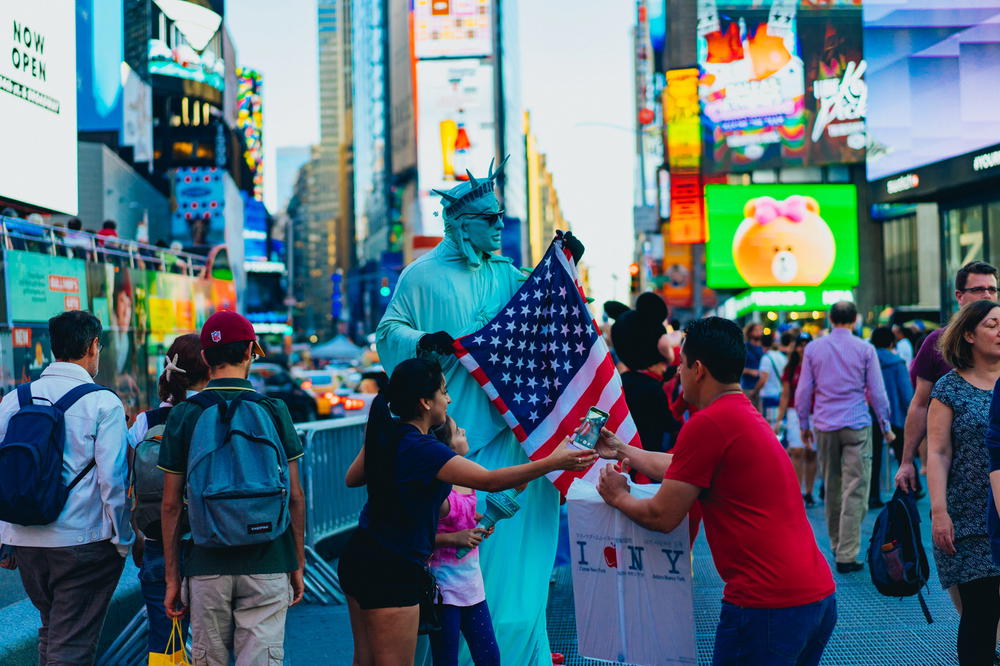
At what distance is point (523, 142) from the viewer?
15388 cm

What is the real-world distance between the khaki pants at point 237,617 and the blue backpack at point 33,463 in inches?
34.7

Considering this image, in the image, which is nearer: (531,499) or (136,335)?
(531,499)

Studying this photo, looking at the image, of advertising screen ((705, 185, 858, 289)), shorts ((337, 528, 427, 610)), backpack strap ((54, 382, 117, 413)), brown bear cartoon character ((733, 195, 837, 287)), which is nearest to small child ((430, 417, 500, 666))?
shorts ((337, 528, 427, 610))

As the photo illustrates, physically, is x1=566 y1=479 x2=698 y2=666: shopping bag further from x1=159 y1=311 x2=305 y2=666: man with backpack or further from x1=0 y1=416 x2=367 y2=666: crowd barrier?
x1=0 y1=416 x2=367 y2=666: crowd barrier

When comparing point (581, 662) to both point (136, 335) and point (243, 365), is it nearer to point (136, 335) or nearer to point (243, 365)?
point (243, 365)

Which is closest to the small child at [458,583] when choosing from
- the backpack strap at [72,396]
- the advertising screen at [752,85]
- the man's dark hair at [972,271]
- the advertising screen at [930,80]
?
the backpack strap at [72,396]

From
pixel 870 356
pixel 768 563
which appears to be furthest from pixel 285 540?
pixel 870 356

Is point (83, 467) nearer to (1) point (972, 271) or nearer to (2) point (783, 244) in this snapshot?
(1) point (972, 271)

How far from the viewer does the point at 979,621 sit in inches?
185

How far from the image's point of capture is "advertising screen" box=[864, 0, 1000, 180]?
68.8ft

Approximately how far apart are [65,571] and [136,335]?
942 centimetres

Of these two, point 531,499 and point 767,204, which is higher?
point 767,204

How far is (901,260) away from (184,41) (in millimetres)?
36055

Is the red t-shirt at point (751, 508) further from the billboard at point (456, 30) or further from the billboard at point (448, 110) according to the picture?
the billboard at point (456, 30)
